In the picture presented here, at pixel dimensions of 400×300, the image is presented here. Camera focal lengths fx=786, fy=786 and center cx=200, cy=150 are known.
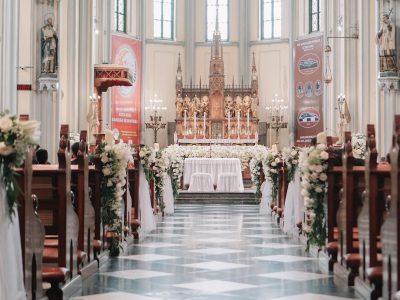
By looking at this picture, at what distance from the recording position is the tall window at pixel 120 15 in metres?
29.5

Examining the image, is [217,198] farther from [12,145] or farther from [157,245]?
[12,145]

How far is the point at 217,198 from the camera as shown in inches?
863

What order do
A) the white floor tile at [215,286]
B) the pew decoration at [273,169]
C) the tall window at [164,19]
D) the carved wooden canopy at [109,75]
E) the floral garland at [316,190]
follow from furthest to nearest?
the tall window at [164,19] < the carved wooden canopy at [109,75] < the pew decoration at [273,169] < the floral garland at [316,190] < the white floor tile at [215,286]

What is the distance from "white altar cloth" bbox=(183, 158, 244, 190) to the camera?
23.2 meters

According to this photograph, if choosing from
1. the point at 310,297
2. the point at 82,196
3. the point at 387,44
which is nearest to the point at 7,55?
the point at 82,196

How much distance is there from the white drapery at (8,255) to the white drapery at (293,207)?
6967 mm

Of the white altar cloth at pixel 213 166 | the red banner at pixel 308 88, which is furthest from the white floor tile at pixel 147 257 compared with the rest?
the red banner at pixel 308 88

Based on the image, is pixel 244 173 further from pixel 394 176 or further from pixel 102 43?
pixel 394 176

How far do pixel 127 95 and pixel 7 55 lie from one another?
14723 millimetres

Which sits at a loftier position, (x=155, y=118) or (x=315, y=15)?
(x=315, y=15)

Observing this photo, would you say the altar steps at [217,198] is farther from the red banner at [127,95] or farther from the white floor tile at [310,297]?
the white floor tile at [310,297]

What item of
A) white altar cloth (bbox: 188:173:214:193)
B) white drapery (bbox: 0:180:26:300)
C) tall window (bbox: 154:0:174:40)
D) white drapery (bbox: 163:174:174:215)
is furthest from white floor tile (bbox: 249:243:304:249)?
tall window (bbox: 154:0:174:40)

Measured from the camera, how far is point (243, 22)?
3150 centimetres

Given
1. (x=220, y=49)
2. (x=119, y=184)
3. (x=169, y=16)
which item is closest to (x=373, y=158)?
(x=119, y=184)
